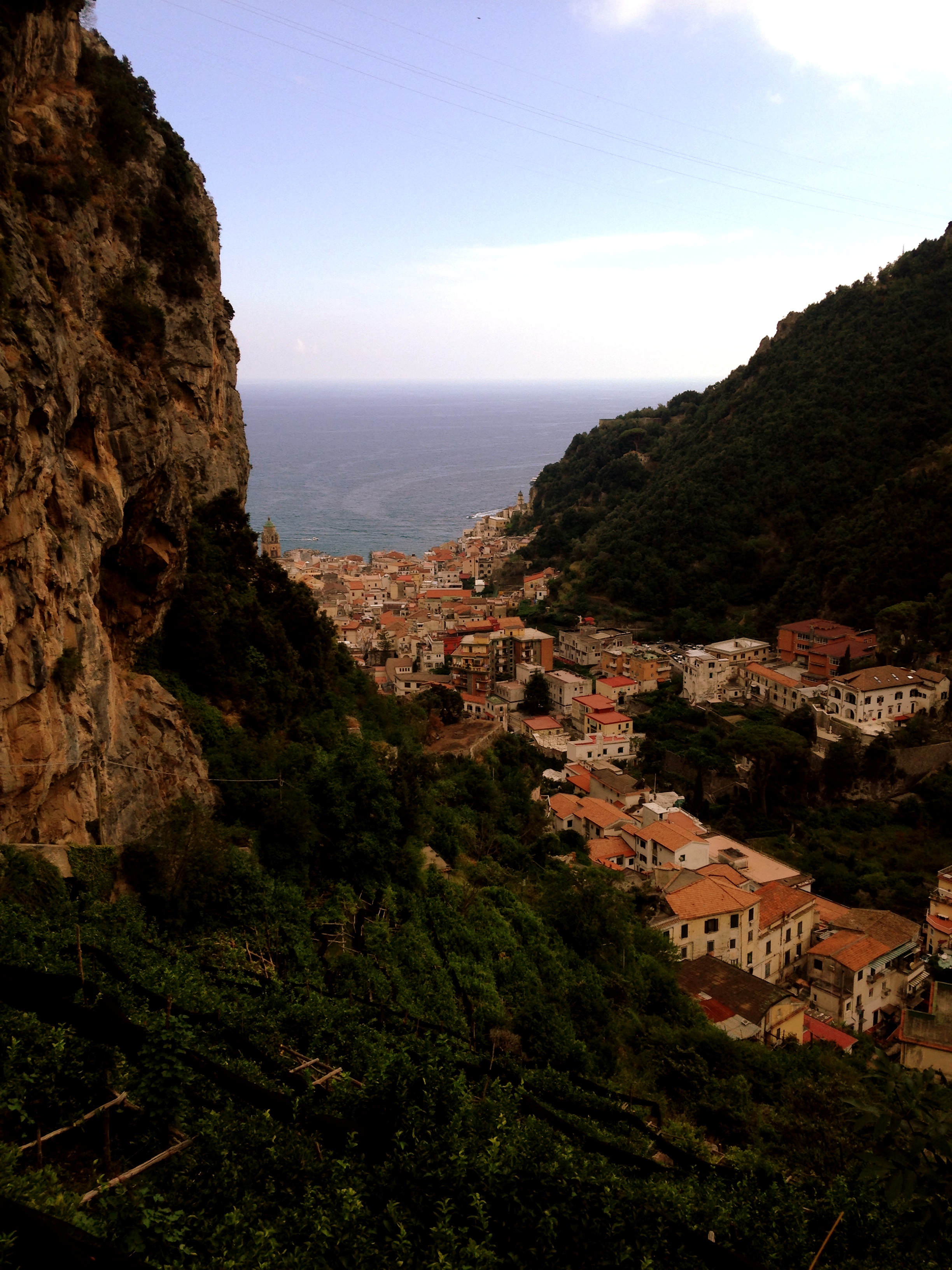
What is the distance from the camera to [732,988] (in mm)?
13688

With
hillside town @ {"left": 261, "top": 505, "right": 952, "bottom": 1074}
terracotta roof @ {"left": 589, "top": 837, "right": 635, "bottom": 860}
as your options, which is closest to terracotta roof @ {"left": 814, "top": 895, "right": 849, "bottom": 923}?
hillside town @ {"left": 261, "top": 505, "right": 952, "bottom": 1074}

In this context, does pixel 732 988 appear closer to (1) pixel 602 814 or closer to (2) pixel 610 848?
(2) pixel 610 848

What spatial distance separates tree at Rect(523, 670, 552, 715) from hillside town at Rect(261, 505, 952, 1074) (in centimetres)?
8

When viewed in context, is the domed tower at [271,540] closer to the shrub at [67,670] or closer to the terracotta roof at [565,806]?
the terracotta roof at [565,806]

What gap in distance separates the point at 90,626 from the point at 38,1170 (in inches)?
209

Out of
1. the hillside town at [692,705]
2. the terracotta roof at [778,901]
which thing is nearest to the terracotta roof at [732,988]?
the hillside town at [692,705]

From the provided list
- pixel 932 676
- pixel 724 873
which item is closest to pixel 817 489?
pixel 932 676

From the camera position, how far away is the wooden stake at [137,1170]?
369cm

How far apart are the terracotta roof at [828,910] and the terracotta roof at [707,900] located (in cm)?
262

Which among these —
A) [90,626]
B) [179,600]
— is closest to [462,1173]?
[90,626]

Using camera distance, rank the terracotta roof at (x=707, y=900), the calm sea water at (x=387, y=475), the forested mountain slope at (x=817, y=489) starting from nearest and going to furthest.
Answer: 1. the terracotta roof at (x=707, y=900)
2. the forested mountain slope at (x=817, y=489)
3. the calm sea water at (x=387, y=475)

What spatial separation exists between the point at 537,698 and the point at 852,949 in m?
17.7

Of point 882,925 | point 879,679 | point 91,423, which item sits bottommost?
point 882,925

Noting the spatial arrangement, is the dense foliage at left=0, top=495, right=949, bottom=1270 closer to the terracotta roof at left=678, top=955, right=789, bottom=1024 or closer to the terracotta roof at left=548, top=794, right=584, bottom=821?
the terracotta roof at left=678, top=955, right=789, bottom=1024
